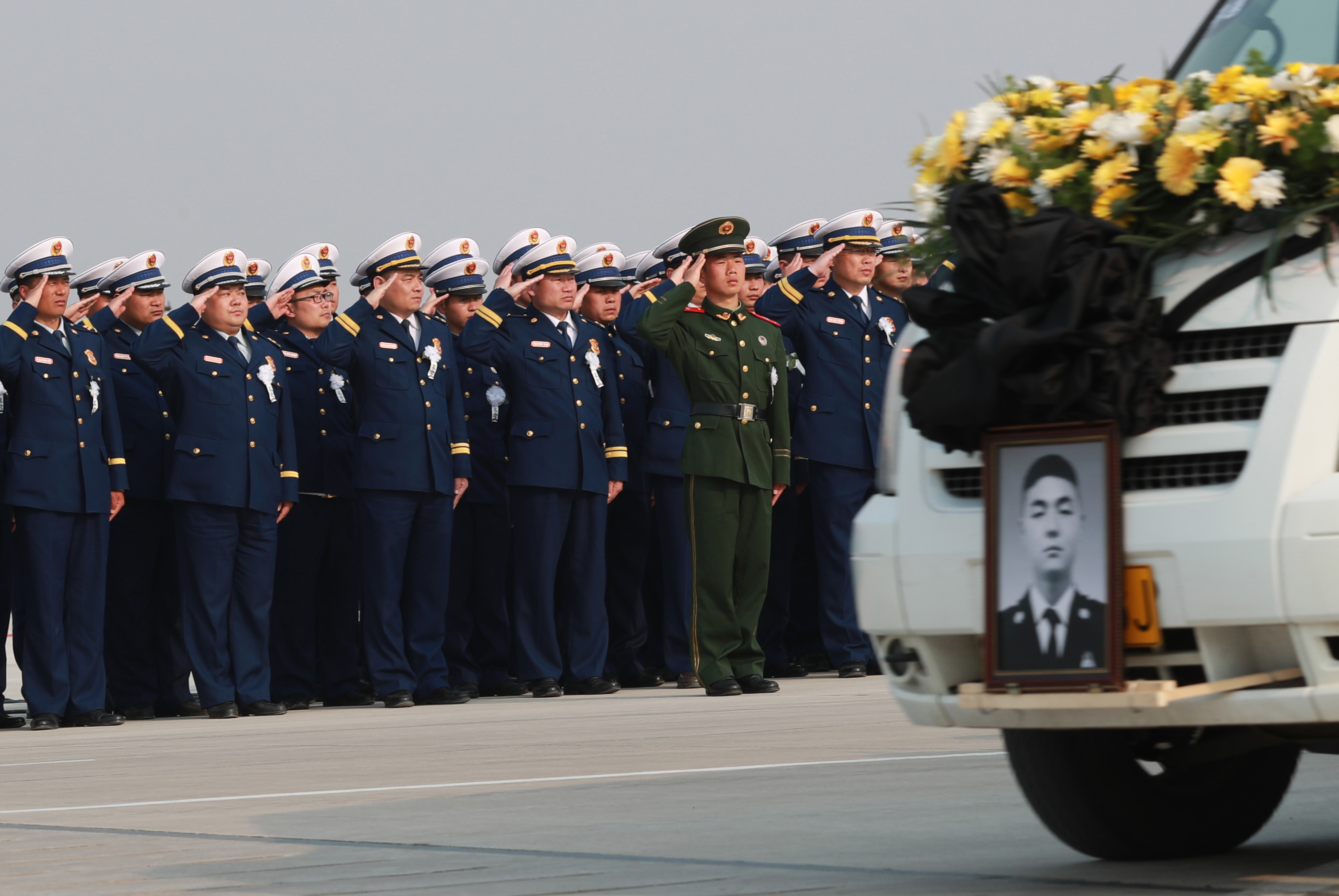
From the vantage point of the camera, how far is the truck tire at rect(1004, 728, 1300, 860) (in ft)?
15.8

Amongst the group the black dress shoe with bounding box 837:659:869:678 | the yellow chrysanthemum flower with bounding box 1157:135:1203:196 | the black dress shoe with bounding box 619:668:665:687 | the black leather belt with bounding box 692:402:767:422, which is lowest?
the black dress shoe with bounding box 619:668:665:687

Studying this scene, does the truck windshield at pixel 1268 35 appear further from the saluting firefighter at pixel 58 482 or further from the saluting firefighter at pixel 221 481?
the saluting firefighter at pixel 221 481

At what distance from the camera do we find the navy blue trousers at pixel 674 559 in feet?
41.3

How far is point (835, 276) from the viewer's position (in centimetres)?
1289

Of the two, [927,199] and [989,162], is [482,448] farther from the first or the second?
[989,162]

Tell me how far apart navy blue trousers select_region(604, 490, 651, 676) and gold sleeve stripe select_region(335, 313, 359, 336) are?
2012mm

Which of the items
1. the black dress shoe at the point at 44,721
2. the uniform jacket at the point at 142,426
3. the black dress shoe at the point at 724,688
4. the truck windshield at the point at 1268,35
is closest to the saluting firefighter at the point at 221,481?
the uniform jacket at the point at 142,426

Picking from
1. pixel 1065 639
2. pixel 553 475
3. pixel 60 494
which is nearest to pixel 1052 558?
pixel 1065 639

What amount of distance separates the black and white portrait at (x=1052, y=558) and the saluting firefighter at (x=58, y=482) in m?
7.16

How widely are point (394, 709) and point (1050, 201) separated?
24.6ft

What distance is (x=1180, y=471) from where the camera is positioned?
4.14 metres

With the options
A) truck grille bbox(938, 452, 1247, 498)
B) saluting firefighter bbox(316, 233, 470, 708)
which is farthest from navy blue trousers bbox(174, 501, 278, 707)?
truck grille bbox(938, 452, 1247, 498)

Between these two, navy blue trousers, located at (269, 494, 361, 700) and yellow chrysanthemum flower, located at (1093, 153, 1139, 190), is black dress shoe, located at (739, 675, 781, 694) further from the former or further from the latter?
yellow chrysanthemum flower, located at (1093, 153, 1139, 190)

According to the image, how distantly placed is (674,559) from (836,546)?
0.92 meters
